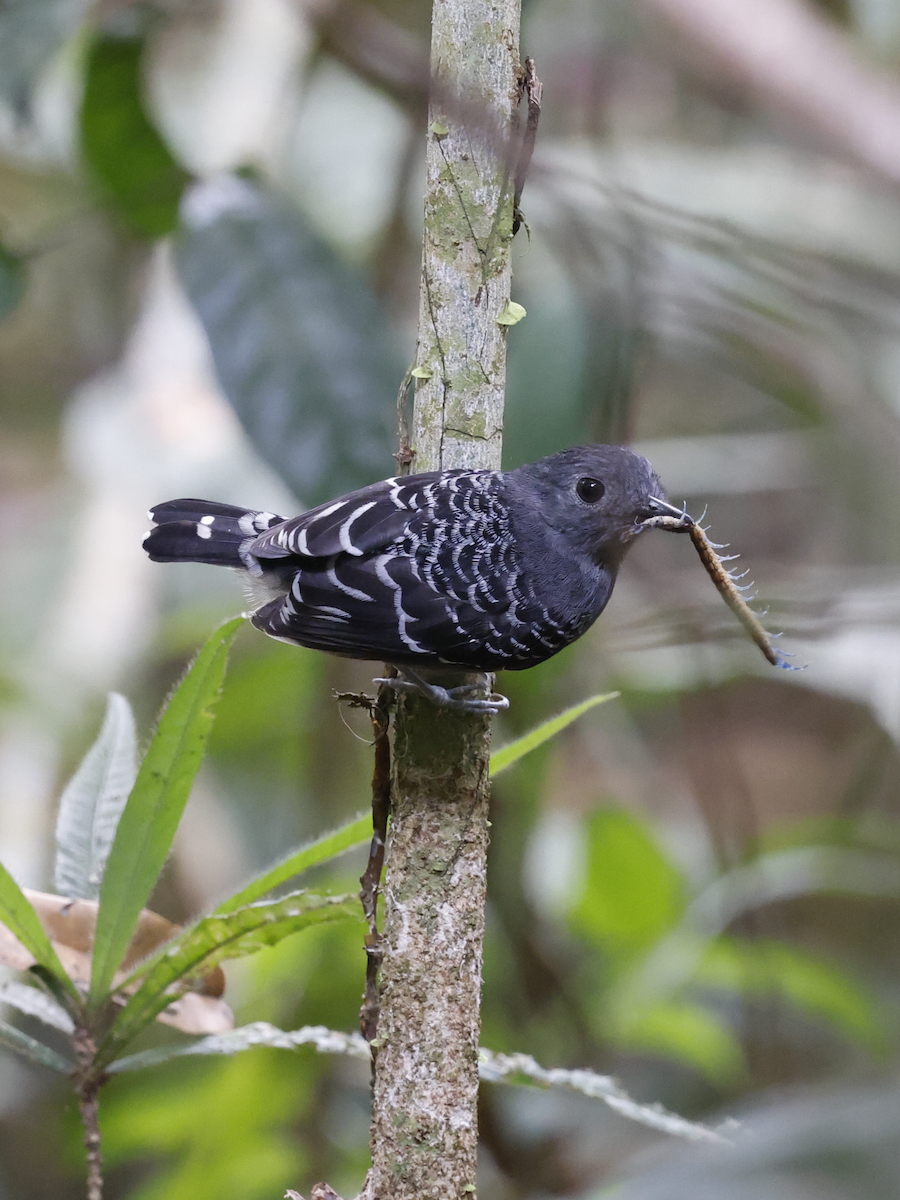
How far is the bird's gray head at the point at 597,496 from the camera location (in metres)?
2.06

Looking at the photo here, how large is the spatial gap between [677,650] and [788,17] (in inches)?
88.4

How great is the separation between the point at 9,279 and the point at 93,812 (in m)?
1.58

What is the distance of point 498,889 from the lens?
125 inches

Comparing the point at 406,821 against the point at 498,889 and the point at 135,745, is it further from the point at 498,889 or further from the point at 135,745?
the point at 498,889

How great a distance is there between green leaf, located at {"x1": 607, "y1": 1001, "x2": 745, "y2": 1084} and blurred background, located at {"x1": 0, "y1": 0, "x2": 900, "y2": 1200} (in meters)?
0.01

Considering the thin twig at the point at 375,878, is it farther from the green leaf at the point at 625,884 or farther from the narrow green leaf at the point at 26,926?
the green leaf at the point at 625,884

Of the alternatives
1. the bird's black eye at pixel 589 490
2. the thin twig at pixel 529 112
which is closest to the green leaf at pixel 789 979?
the bird's black eye at pixel 589 490

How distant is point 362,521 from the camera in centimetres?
194

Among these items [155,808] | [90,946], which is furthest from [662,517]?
[90,946]

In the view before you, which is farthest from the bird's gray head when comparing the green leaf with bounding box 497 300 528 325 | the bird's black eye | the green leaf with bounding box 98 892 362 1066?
the green leaf with bounding box 98 892 362 1066

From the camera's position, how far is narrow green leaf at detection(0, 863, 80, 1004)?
4.87ft

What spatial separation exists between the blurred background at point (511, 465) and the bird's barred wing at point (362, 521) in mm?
310

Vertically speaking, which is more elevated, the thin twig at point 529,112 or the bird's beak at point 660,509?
the thin twig at point 529,112

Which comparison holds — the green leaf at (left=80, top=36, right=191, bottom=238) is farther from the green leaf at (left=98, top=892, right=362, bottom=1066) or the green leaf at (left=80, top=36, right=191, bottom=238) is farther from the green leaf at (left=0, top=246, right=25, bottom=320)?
the green leaf at (left=98, top=892, right=362, bottom=1066)
